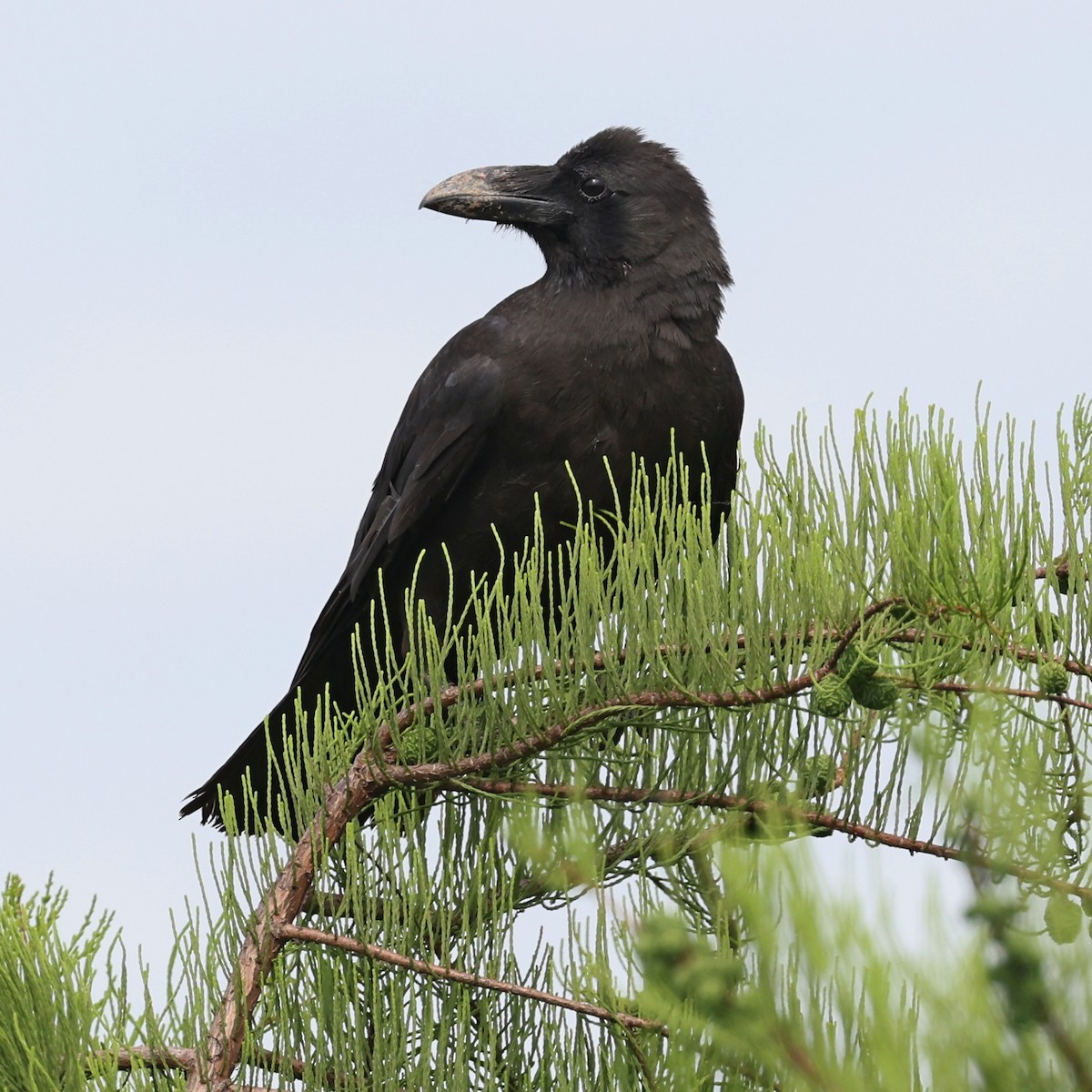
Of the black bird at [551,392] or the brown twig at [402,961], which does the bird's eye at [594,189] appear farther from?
the brown twig at [402,961]

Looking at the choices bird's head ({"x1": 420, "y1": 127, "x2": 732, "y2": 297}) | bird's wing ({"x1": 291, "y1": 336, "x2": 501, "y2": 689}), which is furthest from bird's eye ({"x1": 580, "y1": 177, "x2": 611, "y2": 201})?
bird's wing ({"x1": 291, "y1": 336, "x2": 501, "y2": 689})

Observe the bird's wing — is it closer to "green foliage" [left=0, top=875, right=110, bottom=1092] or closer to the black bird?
the black bird

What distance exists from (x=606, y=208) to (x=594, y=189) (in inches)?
3.8

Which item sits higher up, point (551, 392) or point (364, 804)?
point (551, 392)

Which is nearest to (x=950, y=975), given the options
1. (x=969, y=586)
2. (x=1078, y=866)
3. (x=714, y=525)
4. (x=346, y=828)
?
(x=969, y=586)

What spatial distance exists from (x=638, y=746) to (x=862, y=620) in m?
0.55

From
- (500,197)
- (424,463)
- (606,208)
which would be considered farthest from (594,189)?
(424,463)

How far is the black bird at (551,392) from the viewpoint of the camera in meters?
3.91

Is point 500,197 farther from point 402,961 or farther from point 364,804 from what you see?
point 402,961

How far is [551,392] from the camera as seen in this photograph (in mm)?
3951

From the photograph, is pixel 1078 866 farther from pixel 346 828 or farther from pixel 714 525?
pixel 714 525

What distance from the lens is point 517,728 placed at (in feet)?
7.94

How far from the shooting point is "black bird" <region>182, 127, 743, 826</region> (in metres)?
3.91

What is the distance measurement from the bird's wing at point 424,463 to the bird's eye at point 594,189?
635 mm
